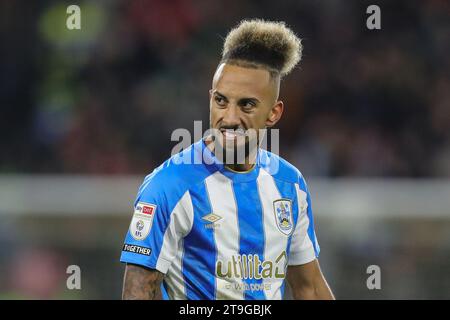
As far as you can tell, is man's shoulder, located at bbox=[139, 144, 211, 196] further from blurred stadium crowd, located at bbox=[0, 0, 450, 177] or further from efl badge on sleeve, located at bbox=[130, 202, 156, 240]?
blurred stadium crowd, located at bbox=[0, 0, 450, 177]

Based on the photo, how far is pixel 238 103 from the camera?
388cm

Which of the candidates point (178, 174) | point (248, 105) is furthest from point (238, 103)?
point (178, 174)

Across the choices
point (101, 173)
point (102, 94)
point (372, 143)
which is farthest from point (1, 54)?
point (372, 143)

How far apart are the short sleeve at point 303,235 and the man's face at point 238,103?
0.40 metres

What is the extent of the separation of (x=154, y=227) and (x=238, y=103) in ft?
2.09

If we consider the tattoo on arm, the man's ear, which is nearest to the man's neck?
the man's ear

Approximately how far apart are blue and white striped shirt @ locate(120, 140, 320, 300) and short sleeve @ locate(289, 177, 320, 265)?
0.02m

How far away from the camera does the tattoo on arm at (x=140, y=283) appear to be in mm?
3639

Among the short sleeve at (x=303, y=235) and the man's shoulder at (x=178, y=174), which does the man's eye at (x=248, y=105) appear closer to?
the man's shoulder at (x=178, y=174)

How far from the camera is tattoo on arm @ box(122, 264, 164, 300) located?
11.9 feet

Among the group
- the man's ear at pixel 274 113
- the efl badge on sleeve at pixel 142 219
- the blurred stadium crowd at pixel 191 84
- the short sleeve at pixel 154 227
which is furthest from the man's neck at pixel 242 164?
the blurred stadium crowd at pixel 191 84

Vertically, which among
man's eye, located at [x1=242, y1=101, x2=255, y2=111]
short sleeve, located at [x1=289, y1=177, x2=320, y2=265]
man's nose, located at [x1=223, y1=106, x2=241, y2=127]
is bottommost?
short sleeve, located at [x1=289, y1=177, x2=320, y2=265]

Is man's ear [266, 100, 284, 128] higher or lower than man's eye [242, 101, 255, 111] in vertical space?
lower

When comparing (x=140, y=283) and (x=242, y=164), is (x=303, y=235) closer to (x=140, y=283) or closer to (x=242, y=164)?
(x=242, y=164)
